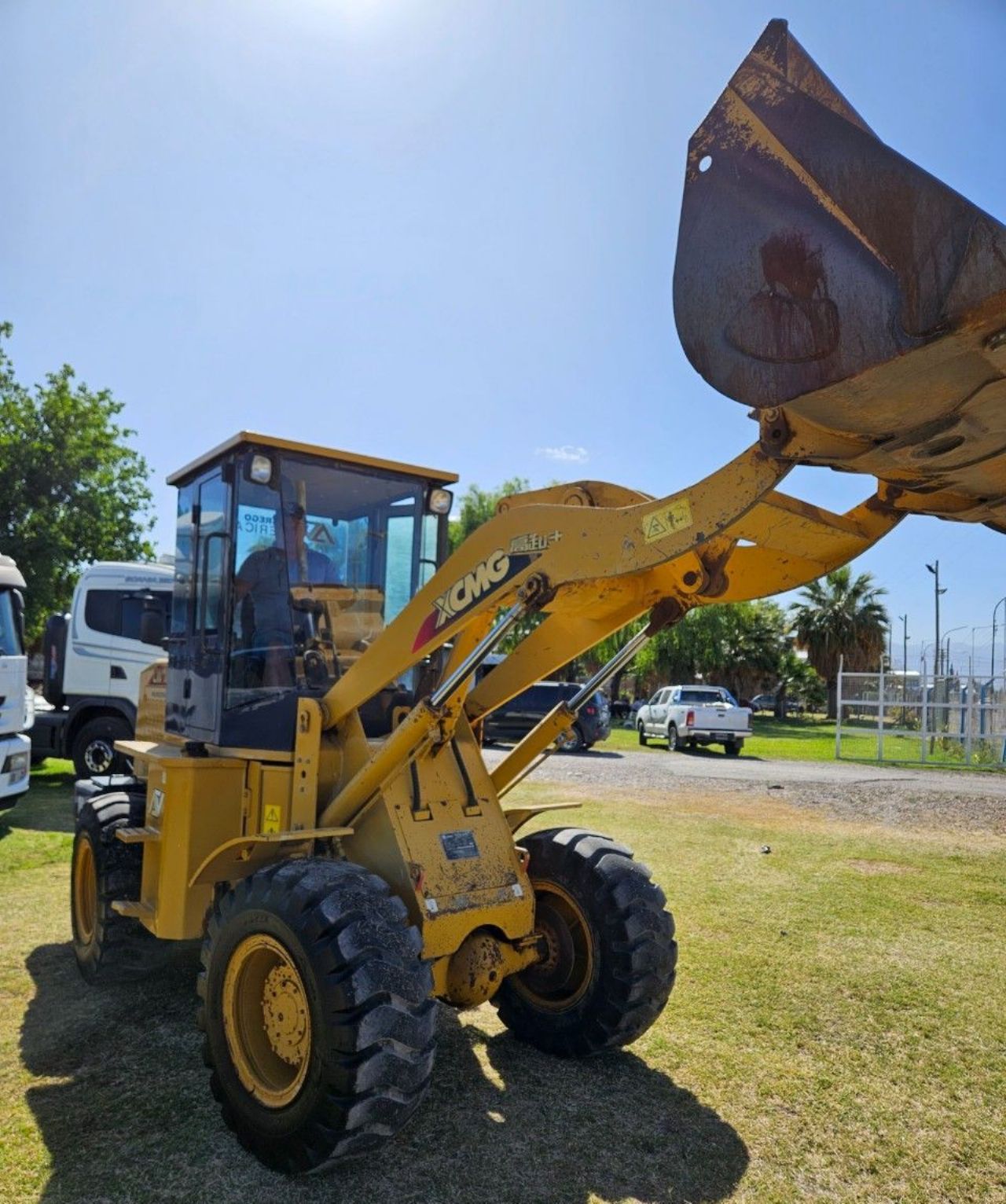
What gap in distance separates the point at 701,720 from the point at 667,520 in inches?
836

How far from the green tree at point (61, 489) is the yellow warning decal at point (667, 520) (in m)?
19.6

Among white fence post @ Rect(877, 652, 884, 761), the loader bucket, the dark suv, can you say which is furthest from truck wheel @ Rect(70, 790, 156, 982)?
white fence post @ Rect(877, 652, 884, 761)

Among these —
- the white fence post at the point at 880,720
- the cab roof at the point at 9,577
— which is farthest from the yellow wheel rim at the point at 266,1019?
the white fence post at the point at 880,720

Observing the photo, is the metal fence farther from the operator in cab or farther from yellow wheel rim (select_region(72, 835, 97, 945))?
the operator in cab

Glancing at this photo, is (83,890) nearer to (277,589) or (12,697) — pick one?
(277,589)

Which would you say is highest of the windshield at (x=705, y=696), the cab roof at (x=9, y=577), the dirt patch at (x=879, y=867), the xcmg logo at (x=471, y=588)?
the cab roof at (x=9, y=577)

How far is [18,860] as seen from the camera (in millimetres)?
8453

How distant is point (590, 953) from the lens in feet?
14.9

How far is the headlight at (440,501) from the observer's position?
536 cm

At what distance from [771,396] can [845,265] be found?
37 cm

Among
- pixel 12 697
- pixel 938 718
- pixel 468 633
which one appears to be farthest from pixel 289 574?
pixel 938 718

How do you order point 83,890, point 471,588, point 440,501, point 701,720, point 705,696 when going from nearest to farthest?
1. point 471,588
2. point 440,501
3. point 83,890
4. point 701,720
5. point 705,696

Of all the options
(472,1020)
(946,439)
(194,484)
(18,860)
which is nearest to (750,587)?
(946,439)

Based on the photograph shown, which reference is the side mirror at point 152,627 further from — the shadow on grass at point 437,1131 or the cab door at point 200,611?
the shadow on grass at point 437,1131
